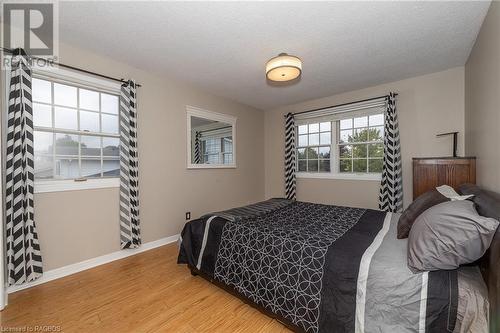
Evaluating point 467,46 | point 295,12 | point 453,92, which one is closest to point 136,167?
Answer: point 295,12

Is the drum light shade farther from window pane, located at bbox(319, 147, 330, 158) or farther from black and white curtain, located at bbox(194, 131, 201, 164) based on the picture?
window pane, located at bbox(319, 147, 330, 158)

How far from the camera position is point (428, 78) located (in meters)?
3.21

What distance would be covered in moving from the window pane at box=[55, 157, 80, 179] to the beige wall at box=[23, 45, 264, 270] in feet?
0.68

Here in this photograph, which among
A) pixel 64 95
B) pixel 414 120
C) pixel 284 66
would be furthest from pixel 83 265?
pixel 414 120

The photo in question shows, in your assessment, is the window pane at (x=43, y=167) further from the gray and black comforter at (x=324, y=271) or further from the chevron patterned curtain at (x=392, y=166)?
the chevron patterned curtain at (x=392, y=166)

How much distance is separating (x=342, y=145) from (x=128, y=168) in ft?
11.8

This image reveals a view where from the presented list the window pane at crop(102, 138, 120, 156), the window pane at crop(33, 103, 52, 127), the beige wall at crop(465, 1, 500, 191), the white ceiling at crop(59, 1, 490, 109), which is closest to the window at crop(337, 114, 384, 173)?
the white ceiling at crop(59, 1, 490, 109)

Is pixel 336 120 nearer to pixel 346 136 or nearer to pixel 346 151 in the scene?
pixel 346 136

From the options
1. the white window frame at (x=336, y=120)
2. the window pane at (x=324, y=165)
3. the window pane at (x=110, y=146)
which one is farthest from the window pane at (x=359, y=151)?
the window pane at (x=110, y=146)

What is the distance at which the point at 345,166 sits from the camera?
4066 millimetres

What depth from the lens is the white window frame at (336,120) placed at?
3.67m

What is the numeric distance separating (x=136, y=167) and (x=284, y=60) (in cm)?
222

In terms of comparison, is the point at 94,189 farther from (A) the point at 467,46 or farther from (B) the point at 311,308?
(A) the point at 467,46

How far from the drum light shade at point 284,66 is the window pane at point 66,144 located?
2357mm
